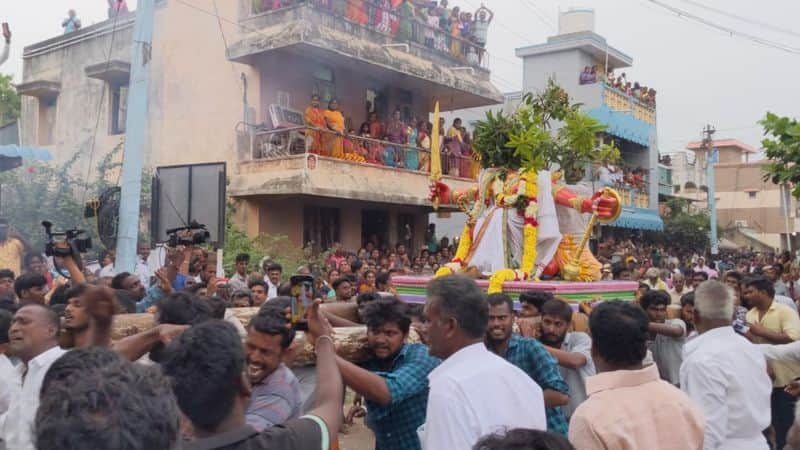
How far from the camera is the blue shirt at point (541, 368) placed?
11.7ft

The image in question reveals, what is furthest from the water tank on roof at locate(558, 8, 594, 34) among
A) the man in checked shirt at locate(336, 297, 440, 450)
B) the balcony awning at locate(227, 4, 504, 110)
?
the man in checked shirt at locate(336, 297, 440, 450)

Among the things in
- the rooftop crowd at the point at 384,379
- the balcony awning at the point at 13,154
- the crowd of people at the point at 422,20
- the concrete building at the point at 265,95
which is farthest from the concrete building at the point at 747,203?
the rooftop crowd at the point at 384,379

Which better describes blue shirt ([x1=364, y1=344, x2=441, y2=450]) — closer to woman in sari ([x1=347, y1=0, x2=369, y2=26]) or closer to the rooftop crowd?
the rooftop crowd

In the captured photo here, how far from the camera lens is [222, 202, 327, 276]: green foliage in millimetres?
13023

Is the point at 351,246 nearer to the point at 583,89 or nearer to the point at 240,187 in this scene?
the point at 240,187

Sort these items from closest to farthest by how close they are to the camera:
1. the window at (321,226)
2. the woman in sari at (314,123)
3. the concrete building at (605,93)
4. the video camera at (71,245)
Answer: the video camera at (71,245)
the woman in sari at (314,123)
the window at (321,226)
the concrete building at (605,93)

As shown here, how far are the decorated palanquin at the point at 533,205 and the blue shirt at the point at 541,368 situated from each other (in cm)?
407

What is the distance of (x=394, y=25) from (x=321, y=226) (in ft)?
15.4

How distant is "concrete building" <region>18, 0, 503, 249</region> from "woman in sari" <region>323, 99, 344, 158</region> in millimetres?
390

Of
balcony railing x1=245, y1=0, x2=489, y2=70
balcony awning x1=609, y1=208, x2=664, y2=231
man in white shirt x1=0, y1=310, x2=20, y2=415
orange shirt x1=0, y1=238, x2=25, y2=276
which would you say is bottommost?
man in white shirt x1=0, y1=310, x2=20, y2=415

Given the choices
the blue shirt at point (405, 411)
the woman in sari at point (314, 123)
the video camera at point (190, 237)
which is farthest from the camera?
the woman in sari at point (314, 123)

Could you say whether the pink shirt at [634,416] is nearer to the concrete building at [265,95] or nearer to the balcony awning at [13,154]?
the balcony awning at [13,154]

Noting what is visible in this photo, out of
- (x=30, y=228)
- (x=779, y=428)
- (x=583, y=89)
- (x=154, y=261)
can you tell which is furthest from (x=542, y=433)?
(x=583, y=89)

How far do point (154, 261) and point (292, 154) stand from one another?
4687 mm
